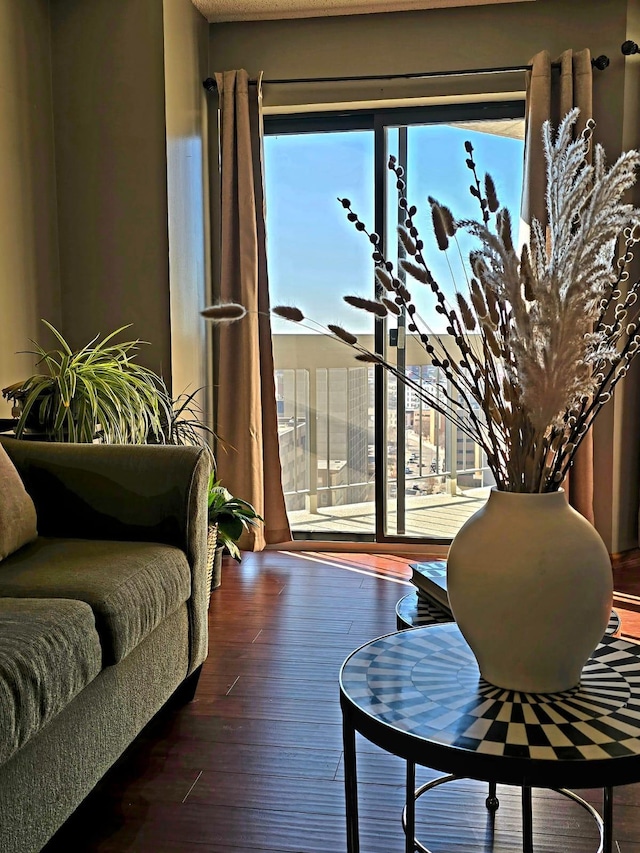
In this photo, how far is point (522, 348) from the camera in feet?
3.50

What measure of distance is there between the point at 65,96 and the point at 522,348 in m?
3.19

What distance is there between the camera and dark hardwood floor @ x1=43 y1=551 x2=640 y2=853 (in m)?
1.59

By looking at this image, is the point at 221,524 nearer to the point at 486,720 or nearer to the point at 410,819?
the point at 410,819

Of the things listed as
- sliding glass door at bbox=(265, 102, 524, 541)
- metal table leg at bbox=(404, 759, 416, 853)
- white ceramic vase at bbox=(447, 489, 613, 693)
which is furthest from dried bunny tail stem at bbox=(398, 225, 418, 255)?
sliding glass door at bbox=(265, 102, 524, 541)

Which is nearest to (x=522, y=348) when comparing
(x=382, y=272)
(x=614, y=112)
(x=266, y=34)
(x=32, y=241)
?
(x=382, y=272)

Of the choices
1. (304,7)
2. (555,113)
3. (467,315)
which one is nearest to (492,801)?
(467,315)

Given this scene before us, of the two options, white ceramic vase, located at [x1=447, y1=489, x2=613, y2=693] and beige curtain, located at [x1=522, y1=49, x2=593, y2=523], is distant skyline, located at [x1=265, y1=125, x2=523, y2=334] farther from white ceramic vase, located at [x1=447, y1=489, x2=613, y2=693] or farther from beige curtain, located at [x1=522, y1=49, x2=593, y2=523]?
white ceramic vase, located at [x1=447, y1=489, x2=613, y2=693]

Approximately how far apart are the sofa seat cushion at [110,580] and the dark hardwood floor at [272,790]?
0.35 metres

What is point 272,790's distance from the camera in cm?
178

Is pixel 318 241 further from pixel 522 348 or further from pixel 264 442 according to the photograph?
pixel 522 348

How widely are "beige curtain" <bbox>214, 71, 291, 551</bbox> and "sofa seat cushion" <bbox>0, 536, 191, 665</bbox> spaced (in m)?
1.85

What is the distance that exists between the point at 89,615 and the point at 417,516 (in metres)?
2.85

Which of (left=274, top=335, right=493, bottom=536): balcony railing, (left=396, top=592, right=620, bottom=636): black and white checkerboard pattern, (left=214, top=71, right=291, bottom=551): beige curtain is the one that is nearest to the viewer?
(left=396, top=592, right=620, bottom=636): black and white checkerboard pattern

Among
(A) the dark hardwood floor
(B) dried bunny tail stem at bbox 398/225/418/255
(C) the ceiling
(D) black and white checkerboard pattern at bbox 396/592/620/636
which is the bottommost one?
(A) the dark hardwood floor
